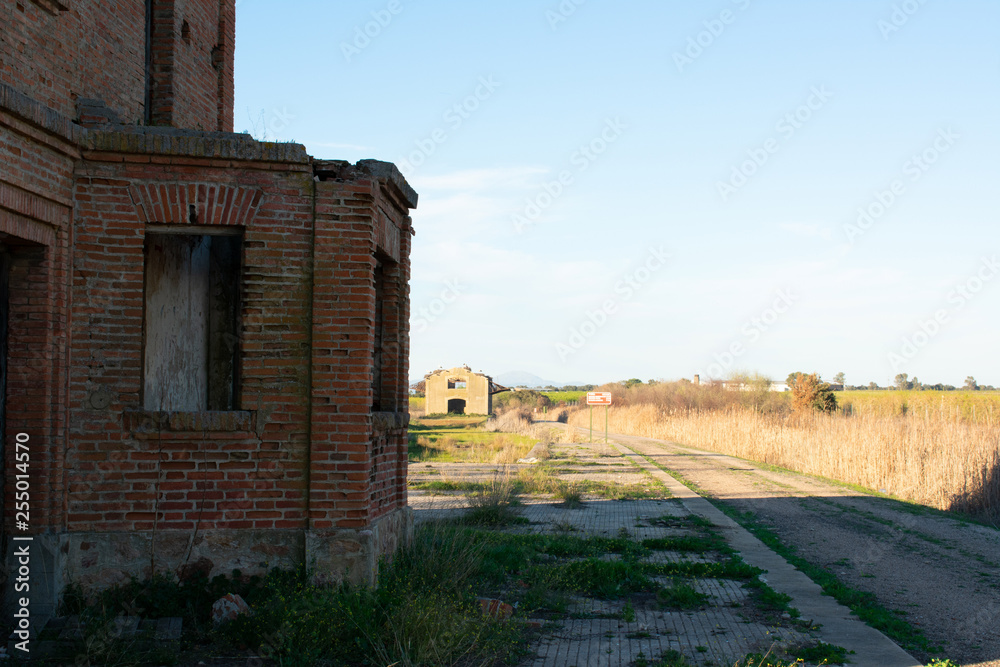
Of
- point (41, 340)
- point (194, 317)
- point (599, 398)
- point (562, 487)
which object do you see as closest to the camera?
point (41, 340)

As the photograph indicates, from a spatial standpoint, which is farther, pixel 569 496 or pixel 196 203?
pixel 569 496

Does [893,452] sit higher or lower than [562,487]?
higher

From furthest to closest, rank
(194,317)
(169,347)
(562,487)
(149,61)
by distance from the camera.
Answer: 1. (562,487)
2. (149,61)
3. (194,317)
4. (169,347)

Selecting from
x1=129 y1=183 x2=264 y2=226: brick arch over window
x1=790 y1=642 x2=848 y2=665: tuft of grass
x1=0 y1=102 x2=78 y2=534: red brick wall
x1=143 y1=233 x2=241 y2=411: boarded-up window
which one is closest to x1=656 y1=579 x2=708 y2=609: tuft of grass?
x1=790 y1=642 x2=848 y2=665: tuft of grass

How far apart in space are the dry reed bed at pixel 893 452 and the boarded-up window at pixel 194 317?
14750 mm

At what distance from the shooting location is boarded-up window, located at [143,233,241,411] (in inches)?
306

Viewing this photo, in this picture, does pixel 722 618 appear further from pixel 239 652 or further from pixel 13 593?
pixel 13 593

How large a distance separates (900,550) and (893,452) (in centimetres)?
961

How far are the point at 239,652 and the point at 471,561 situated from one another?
278cm

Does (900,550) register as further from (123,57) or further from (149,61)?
(149,61)

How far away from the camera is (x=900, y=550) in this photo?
11539 mm

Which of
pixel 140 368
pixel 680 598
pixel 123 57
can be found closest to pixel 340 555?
pixel 140 368

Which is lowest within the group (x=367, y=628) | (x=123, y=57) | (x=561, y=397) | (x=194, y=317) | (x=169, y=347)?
(x=367, y=628)

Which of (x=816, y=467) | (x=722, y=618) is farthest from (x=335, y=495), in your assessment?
(x=816, y=467)
